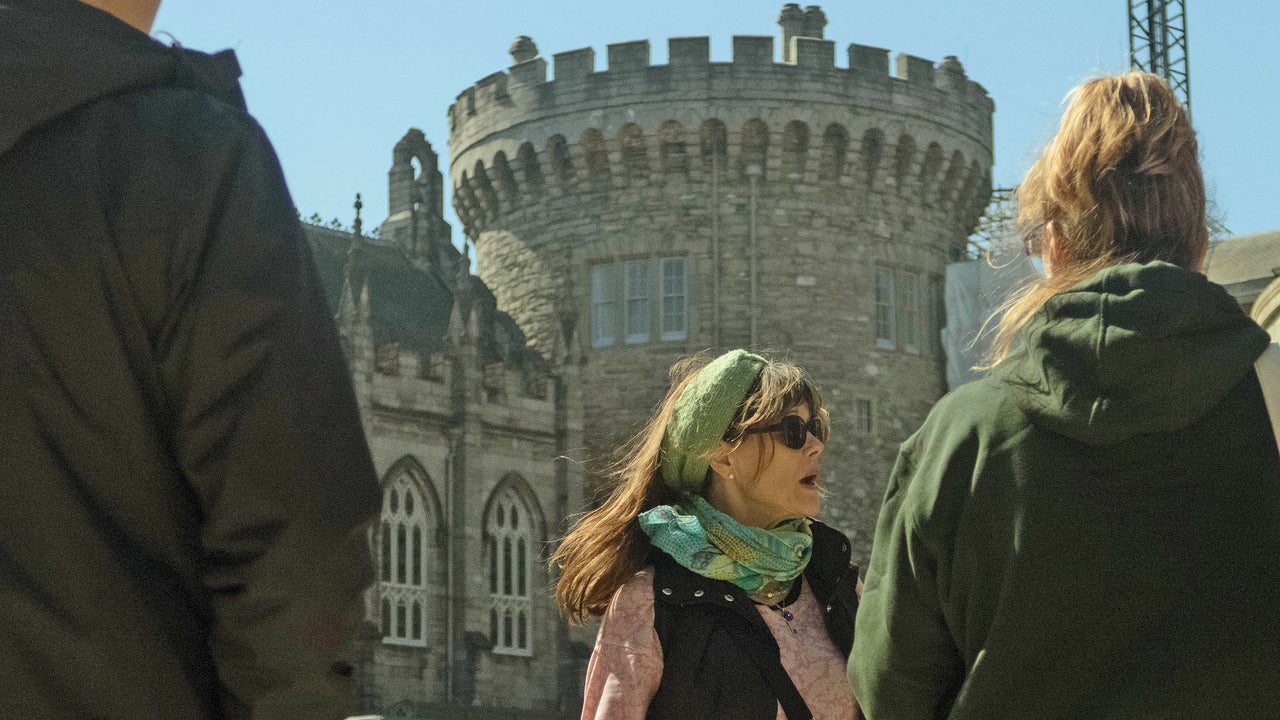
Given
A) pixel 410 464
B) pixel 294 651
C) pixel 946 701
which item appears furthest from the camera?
pixel 410 464

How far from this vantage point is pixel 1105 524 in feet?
8.77

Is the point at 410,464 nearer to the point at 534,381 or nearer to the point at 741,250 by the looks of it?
the point at 534,381

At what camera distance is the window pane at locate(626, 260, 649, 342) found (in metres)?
32.6

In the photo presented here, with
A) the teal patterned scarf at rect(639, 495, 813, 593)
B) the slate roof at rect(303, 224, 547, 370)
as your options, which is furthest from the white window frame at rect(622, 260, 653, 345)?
the teal patterned scarf at rect(639, 495, 813, 593)

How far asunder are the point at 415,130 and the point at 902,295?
10.6 meters

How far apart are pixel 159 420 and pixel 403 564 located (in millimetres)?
27027

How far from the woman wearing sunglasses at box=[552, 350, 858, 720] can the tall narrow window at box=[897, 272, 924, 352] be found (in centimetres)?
2934

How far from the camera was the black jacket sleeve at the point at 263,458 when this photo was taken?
214 cm

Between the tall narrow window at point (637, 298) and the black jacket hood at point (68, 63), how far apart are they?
99.1 ft

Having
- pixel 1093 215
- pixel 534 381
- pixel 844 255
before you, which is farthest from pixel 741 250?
pixel 1093 215

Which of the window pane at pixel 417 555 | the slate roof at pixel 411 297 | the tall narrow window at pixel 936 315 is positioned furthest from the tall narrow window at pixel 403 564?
the tall narrow window at pixel 936 315

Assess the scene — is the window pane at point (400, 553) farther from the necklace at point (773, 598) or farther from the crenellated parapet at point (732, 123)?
the necklace at point (773, 598)

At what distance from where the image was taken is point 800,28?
34438 mm

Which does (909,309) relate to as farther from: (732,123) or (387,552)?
(387,552)
